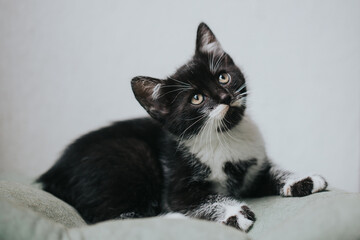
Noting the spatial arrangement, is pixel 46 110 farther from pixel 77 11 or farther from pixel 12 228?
pixel 12 228

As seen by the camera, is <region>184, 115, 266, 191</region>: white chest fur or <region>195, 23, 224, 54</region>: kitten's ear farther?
<region>195, 23, 224, 54</region>: kitten's ear

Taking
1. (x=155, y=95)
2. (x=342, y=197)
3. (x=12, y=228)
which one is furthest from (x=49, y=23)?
(x=342, y=197)

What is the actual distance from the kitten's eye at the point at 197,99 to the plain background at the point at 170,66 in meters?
0.88

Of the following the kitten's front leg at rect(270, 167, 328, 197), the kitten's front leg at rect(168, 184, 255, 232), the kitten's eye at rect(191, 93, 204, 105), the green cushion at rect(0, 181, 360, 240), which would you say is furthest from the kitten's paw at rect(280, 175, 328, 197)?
the kitten's eye at rect(191, 93, 204, 105)

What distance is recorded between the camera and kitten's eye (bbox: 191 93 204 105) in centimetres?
145

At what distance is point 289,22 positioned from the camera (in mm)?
2217

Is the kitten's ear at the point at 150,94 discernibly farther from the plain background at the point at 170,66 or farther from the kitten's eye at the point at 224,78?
the plain background at the point at 170,66

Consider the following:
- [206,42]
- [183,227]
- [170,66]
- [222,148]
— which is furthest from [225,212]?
[170,66]

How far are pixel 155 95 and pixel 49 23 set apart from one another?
134 cm

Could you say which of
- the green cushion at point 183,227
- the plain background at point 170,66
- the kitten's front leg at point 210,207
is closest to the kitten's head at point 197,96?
the kitten's front leg at point 210,207

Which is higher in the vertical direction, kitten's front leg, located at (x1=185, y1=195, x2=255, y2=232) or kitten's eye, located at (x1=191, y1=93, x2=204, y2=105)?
kitten's eye, located at (x1=191, y1=93, x2=204, y2=105)

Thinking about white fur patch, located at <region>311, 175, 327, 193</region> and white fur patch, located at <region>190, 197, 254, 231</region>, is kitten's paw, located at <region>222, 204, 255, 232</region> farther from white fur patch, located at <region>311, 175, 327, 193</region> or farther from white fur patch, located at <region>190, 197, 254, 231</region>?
white fur patch, located at <region>311, 175, 327, 193</region>

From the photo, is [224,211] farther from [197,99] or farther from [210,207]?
[197,99]

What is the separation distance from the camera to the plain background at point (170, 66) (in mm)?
2201
